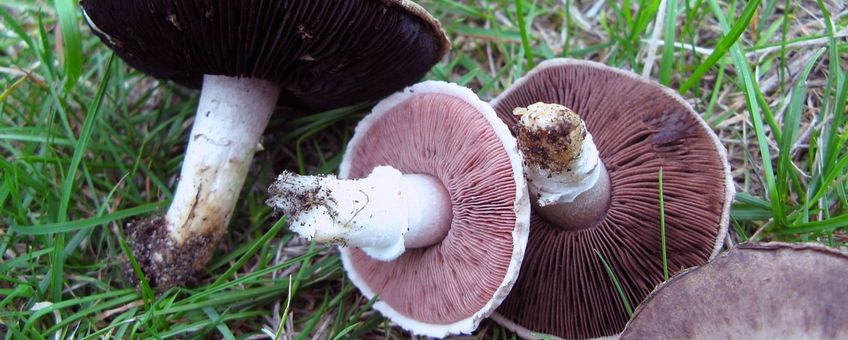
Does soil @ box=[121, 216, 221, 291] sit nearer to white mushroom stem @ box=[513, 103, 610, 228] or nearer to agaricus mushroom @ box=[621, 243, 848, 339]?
white mushroom stem @ box=[513, 103, 610, 228]

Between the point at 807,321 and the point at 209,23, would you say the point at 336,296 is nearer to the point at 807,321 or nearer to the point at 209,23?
the point at 209,23

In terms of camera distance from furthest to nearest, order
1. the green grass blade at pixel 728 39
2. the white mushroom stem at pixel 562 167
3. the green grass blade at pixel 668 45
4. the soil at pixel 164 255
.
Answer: the green grass blade at pixel 668 45 < the soil at pixel 164 255 < the green grass blade at pixel 728 39 < the white mushroom stem at pixel 562 167

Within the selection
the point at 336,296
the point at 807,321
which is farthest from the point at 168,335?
the point at 807,321

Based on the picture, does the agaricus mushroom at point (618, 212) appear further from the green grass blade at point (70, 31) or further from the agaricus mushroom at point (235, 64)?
the green grass blade at point (70, 31)

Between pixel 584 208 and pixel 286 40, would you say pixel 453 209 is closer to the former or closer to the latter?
pixel 584 208

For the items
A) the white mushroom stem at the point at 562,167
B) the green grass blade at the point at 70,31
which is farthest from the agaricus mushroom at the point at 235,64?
the white mushroom stem at the point at 562,167

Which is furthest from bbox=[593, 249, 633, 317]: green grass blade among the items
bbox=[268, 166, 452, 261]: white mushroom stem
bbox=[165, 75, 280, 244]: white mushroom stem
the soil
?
the soil

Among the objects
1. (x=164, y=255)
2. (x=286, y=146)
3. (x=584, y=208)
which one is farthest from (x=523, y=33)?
(x=164, y=255)
